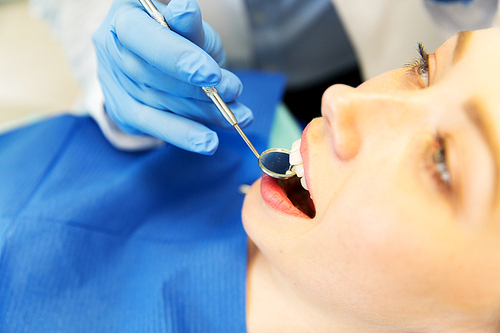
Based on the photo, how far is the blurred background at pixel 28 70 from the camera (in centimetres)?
150

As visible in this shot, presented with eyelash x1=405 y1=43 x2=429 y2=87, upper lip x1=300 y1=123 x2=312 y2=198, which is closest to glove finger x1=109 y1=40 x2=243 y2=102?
upper lip x1=300 y1=123 x2=312 y2=198

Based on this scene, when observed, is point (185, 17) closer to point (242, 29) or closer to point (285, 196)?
point (285, 196)

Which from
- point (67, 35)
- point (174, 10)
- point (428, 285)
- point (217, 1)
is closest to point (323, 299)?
point (428, 285)

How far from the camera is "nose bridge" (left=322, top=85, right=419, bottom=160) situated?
0.58 meters

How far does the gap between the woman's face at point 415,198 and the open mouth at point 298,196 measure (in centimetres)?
22

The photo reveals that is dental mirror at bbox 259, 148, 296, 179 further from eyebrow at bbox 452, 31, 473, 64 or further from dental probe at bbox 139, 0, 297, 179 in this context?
eyebrow at bbox 452, 31, 473, 64

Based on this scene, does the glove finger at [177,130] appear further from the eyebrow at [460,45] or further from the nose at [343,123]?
the eyebrow at [460,45]

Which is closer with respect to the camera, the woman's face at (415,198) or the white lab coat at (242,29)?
the woman's face at (415,198)

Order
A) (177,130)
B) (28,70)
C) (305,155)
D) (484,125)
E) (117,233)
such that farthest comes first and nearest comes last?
(28,70) → (117,233) → (177,130) → (305,155) → (484,125)

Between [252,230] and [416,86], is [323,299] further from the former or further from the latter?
[416,86]

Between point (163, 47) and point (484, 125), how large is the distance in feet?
2.01

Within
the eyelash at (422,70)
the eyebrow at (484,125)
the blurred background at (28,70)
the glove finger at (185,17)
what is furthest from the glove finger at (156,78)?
the blurred background at (28,70)

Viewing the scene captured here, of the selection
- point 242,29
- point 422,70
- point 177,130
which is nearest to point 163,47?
point 177,130

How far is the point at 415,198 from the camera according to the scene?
0.55 metres
